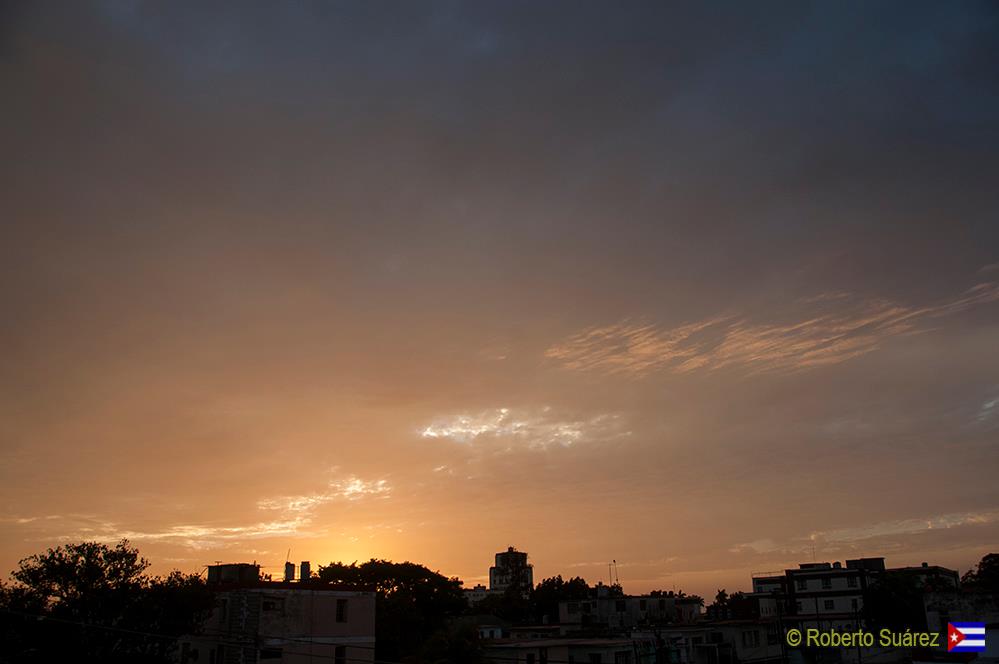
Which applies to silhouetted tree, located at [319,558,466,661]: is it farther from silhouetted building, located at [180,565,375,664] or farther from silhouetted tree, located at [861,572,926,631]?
silhouetted tree, located at [861,572,926,631]

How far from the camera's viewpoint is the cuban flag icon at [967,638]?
42787 mm

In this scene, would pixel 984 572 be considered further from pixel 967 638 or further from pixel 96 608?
pixel 96 608

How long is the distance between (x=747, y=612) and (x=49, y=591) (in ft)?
377

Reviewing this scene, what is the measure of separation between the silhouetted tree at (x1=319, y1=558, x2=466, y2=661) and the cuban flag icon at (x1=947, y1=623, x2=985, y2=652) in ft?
197

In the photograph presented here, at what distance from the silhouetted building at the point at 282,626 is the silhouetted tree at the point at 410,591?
34141 mm

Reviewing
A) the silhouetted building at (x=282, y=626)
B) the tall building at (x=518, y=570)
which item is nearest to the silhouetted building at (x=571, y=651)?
the silhouetted building at (x=282, y=626)

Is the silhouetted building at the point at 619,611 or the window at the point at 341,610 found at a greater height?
the window at the point at 341,610

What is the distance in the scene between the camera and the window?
55.5 metres

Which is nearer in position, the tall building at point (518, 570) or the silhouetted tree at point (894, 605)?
the silhouetted tree at point (894, 605)

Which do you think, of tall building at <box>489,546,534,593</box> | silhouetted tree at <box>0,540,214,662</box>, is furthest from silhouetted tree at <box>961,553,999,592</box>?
silhouetted tree at <box>0,540,214,662</box>

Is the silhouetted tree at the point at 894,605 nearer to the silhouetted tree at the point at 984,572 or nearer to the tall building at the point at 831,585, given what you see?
the tall building at the point at 831,585

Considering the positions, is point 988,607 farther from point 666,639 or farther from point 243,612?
point 243,612

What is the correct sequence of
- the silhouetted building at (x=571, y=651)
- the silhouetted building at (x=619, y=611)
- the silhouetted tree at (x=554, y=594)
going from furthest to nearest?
the silhouetted tree at (x=554, y=594) < the silhouetted building at (x=619, y=611) < the silhouetted building at (x=571, y=651)

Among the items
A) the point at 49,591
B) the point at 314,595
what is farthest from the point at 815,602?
the point at 49,591
